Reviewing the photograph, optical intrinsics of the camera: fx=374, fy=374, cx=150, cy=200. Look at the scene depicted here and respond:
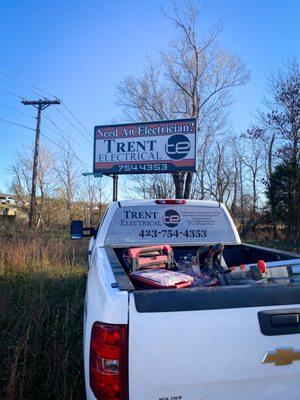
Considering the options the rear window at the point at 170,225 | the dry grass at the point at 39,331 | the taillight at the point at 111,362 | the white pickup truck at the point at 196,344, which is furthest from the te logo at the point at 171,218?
the taillight at the point at 111,362

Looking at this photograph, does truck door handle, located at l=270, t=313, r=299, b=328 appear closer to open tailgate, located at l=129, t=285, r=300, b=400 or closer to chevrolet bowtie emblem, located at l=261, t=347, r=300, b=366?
open tailgate, located at l=129, t=285, r=300, b=400

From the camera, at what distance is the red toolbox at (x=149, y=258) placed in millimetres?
3348

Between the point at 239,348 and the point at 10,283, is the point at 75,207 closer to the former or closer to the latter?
the point at 10,283

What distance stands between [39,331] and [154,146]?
12.2m

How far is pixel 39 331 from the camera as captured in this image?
14.1ft

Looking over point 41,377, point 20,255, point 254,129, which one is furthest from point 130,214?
point 254,129

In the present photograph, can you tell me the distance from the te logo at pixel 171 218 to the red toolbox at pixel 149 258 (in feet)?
3.41

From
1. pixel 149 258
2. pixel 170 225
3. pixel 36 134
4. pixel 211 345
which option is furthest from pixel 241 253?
pixel 36 134

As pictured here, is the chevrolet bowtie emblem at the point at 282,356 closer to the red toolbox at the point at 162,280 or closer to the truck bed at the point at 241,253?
the red toolbox at the point at 162,280

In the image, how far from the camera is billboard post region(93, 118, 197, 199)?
15.6 m

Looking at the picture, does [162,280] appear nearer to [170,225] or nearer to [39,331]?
[170,225]

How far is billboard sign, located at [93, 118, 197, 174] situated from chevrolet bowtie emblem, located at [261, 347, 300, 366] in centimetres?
1375

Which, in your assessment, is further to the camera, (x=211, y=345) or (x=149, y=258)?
(x=149, y=258)

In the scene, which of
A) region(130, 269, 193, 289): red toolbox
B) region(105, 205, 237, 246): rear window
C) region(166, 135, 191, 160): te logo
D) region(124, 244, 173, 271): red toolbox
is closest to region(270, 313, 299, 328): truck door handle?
region(130, 269, 193, 289): red toolbox
